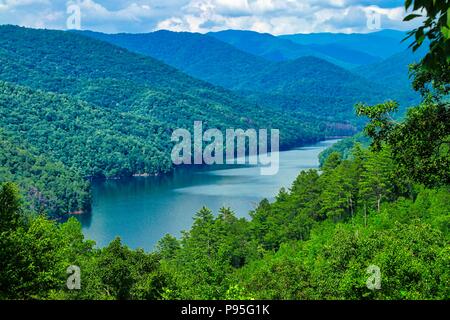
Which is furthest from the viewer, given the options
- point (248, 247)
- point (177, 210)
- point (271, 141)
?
point (271, 141)

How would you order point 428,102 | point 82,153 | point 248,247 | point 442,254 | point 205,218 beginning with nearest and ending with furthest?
point 428,102 < point 442,254 < point 248,247 < point 205,218 < point 82,153

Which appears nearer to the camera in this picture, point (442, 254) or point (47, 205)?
point (442, 254)

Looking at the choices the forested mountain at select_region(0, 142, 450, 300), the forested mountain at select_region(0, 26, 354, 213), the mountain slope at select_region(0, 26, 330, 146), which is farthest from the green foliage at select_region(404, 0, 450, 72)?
the mountain slope at select_region(0, 26, 330, 146)

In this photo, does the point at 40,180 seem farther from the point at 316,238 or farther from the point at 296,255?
the point at 296,255

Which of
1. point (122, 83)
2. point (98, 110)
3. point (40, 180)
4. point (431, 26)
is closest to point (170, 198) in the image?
point (40, 180)

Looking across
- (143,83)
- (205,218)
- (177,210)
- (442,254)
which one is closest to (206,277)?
(442,254)

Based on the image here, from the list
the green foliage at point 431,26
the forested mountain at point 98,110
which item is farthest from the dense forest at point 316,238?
the forested mountain at point 98,110

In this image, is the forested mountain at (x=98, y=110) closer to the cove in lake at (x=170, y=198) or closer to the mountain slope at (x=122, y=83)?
the mountain slope at (x=122, y=83)
